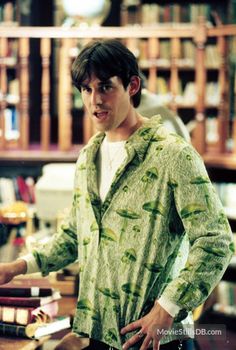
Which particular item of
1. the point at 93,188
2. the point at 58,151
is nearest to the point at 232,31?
the point at 58,151

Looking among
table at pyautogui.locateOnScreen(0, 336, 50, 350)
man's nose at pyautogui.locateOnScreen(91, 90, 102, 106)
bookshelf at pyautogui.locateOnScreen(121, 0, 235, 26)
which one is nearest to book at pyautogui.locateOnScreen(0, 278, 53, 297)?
table at pyautogui.locateOnScreen(0, 336, 50, 350)

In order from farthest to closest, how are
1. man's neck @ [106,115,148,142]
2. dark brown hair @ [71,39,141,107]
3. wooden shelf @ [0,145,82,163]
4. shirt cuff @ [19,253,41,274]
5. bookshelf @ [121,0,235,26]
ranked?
bookshelf @ [121,0,235,26]
wooden shelf @ [0,145,82,163]
shirt cuff @ [19,253,41,274]
man's neck @ [106,115,148,142]
dark brown hair @ [71,39,141,107]

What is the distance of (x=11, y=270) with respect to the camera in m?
1.91

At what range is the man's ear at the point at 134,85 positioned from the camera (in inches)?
71.2

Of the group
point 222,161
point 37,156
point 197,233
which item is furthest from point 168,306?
point 37,156

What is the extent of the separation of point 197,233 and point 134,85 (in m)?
0.44

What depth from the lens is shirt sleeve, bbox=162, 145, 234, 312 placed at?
63.4 inches

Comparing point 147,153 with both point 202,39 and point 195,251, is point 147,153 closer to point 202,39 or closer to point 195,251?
point 195,251

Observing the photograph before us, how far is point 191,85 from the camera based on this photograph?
676 cm

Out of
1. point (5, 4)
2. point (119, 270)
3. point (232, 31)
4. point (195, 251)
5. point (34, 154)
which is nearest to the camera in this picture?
point (195, 251)

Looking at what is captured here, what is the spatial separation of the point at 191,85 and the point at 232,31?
167 cm

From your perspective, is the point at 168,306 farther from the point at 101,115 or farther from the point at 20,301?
the point at 20,301

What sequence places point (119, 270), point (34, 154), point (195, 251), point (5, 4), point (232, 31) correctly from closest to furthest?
point (195, 251) < point (119, 270) < point (232, 31) < point (34, 154) < point (5, 4)

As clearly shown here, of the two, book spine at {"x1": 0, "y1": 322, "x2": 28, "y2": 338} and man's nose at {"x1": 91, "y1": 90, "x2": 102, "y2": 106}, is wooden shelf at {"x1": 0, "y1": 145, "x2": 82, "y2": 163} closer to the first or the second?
book spine at {"x1": 0, "y1": 322, "x2": 28, "y2": 338}
